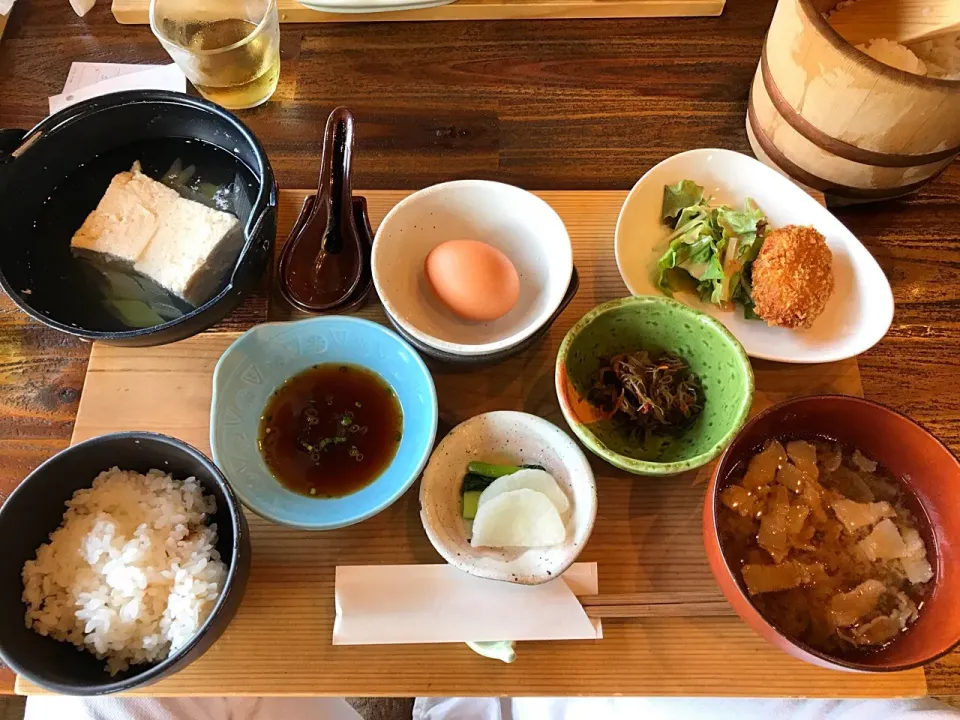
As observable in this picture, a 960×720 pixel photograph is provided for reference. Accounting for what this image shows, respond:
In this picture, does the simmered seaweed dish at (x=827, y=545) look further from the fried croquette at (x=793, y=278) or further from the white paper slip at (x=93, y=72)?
the white paper slip at (x=93, y=72)

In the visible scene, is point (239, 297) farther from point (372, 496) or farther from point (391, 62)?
point (391, 62)

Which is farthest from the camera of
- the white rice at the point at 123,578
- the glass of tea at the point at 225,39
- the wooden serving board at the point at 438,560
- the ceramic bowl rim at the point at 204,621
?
the glass of tea at the point at 225,39

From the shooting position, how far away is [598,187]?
1564 millimetres

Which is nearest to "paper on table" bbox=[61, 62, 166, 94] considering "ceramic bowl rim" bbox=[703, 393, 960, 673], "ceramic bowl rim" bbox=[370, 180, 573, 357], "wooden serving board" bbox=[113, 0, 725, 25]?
"wooden serving board" bbox=[113, 0, 725, 25]

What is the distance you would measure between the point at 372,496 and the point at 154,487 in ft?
1.12

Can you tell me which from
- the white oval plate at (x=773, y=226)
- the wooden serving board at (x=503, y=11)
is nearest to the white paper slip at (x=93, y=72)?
the wooden serving board at (x=503, y=11)

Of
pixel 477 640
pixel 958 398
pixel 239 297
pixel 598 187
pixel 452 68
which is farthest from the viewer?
pixel 452 68

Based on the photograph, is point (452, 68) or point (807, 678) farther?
point (452, 68)

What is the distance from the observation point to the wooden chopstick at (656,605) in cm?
113

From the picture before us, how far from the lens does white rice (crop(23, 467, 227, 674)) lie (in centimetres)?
100

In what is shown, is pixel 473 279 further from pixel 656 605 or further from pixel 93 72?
pixel 93 72

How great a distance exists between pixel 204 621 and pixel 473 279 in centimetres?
69

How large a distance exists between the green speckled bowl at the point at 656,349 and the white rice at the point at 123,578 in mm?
623

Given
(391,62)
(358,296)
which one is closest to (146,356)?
(358,296)
